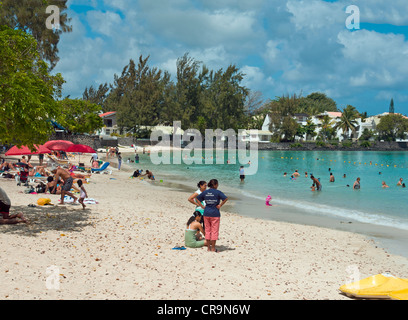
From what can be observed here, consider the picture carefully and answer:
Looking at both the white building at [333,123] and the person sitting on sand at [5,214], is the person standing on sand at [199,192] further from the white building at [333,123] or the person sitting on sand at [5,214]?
the white building at [333,123]

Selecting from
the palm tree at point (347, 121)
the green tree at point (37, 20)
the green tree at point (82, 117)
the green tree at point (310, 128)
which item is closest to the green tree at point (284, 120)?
the green tree at point (310, 128)

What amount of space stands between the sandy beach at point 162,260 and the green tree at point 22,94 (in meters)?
2.56

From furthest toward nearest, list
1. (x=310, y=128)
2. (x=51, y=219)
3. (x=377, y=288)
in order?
(x=310, y=128), (x=51, y=219), (x=377, y=288)

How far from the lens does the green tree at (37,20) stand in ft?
122

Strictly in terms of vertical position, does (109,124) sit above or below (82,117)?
above

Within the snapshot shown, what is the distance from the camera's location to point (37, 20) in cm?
3909

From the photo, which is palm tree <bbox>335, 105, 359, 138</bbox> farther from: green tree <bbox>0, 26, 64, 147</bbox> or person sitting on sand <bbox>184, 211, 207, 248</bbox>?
green tree <bbox>0, 26, 64, 147</bbox>

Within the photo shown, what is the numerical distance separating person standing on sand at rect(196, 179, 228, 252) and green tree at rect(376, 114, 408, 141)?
13029 centimetres

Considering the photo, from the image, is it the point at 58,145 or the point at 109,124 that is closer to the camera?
the point at 58,145

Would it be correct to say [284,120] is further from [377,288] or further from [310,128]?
[377,288]

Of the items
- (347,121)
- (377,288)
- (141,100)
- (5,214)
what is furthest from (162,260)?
(347,121)

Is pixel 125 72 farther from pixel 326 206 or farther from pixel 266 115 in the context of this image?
pixel 326 206

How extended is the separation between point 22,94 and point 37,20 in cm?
3542
